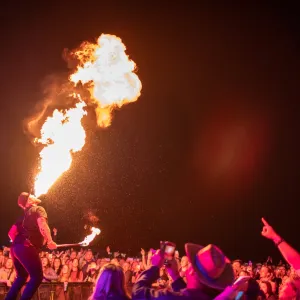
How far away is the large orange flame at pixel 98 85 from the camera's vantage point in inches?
388

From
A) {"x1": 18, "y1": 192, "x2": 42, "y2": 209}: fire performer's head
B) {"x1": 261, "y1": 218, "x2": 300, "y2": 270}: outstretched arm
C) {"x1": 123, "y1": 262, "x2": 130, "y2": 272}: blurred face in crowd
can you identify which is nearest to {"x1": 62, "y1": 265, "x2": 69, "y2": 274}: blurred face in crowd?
{"x1": 123, "y1": 262, "x2": 130, "y2": 272}: blurred face in crowd

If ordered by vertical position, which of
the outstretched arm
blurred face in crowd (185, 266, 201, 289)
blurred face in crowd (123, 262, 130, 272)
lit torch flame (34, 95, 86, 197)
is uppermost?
lit torch flame (34, 95, 86, 197)

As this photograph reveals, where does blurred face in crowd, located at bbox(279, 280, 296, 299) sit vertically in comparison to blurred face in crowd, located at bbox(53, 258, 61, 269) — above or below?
below

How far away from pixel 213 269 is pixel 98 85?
966 cm

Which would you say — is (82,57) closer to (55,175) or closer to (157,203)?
(55,175)

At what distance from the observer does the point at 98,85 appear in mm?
12922

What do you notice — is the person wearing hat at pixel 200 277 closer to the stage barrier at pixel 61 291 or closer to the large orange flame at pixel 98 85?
the stage barrier at pixel 61 291

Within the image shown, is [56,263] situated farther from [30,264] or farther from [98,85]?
[30,264]

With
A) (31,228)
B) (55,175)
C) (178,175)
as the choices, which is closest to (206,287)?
(31,228)

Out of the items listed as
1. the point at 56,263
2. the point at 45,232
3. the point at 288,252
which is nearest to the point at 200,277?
the point at 288,252

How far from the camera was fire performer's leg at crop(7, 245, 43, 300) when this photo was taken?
660 cm

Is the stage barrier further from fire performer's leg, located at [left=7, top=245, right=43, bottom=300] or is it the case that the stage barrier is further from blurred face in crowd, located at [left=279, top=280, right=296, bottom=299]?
blurred face in crowd, located at [left=279, top=280, right=296, bottom=299]

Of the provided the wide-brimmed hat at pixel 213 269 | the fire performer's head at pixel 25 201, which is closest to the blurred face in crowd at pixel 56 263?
the fire performer's head at pixel 25 201

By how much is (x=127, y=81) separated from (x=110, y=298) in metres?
9.88
